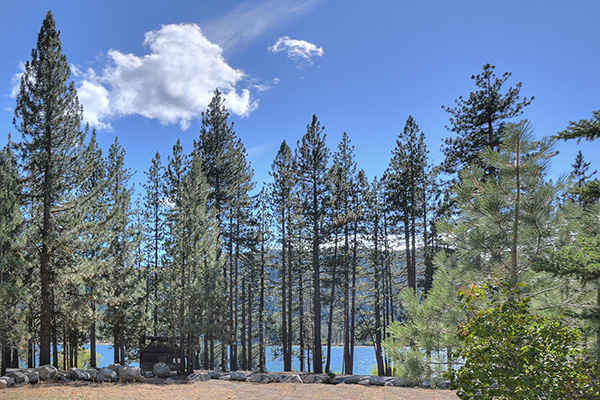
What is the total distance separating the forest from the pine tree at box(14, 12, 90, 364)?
0.17 feet

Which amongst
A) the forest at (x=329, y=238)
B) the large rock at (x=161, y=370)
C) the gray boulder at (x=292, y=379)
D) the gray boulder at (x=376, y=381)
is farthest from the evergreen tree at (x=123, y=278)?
the gray boulder at (x=376, y=381)

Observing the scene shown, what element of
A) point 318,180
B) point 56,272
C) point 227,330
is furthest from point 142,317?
point 318,180

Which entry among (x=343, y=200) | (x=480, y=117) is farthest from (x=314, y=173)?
(x=480, y=117)

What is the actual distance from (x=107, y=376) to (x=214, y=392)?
455 cm

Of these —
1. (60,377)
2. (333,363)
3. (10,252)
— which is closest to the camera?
(10,252)

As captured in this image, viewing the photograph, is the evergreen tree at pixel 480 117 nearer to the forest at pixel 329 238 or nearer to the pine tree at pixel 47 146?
the forest at pixel 329 238

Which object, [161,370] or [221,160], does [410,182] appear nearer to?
[221,160]

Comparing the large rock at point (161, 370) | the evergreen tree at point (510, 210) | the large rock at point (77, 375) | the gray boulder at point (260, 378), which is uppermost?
the evergreen tree at point (510, 210)

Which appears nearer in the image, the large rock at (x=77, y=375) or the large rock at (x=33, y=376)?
the large rock at (x=33, y=376)

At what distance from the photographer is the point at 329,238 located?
1989 cm

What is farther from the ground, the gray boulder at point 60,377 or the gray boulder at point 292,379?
the gray boulder at point 60,377

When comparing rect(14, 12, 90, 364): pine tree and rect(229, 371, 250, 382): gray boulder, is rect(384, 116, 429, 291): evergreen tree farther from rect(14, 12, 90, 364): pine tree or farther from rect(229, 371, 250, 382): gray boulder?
rect(14, 12, 90, 364): pine tree

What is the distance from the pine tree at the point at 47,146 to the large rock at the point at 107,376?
1.89m

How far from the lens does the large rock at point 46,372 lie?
12.0 metres
